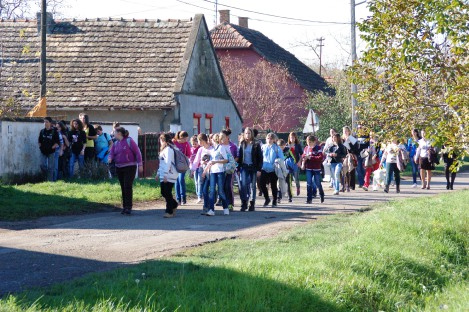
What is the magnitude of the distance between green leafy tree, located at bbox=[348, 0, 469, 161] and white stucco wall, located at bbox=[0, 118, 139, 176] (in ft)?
31.6

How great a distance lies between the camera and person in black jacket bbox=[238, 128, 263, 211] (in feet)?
65.1

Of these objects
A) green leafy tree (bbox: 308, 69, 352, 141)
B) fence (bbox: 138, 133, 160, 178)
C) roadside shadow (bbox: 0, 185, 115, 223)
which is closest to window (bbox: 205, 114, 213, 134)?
green leafy tree (bbox: 308, 69, 352, 141)

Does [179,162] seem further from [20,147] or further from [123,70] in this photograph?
[123,70]

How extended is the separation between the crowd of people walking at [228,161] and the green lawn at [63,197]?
750mm

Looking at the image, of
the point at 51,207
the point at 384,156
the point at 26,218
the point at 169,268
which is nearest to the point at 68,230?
the point at 26,218

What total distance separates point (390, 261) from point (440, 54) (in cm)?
613

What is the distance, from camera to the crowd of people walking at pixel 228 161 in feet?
60.2

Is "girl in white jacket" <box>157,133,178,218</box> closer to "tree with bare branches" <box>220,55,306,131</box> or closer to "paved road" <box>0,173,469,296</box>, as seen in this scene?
"paved road" <box>0,173,469,296</box>

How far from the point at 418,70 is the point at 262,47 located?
127 feet

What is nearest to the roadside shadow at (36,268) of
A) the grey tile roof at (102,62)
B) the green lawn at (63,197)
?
the green lawn at (63,197)

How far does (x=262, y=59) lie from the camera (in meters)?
53.9

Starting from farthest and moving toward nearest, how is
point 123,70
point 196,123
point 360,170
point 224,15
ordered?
point 224,15 → point 196,123 → point 123,70 → point 360,170

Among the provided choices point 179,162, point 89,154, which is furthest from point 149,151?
point 179,162

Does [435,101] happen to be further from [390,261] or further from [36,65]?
[36,65]
